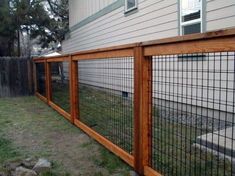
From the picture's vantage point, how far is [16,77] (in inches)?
425

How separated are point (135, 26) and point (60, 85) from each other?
8.15 ft

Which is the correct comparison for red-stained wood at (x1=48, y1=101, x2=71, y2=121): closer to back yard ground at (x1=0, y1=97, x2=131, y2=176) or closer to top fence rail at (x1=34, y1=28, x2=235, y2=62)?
back yard ground at (x1=0, y1=97, x2=131, y2=176)

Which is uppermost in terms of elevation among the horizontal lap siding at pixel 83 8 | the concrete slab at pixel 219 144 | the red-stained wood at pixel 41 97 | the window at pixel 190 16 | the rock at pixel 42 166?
the horizontal lap siding at pixel 83 8

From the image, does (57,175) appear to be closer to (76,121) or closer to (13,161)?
(13,161)

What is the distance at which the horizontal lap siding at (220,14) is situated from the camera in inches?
193

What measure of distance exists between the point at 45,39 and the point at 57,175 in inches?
436

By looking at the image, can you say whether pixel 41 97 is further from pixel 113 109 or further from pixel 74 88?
pixel 113 109

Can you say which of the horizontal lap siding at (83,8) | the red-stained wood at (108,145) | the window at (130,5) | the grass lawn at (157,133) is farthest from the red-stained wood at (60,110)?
the horizontal lap siding at (83,8)

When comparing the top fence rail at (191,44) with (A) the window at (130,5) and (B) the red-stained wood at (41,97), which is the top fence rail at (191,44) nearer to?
(A) the window at (130,5)

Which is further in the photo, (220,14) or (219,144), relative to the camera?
(220,14)

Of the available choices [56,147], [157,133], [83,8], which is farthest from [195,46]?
[83,8]

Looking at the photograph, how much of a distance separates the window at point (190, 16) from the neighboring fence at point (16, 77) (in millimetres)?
6313

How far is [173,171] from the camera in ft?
10.6

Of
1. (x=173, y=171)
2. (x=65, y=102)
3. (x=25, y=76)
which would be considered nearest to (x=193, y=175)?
(x=173, y=171)
